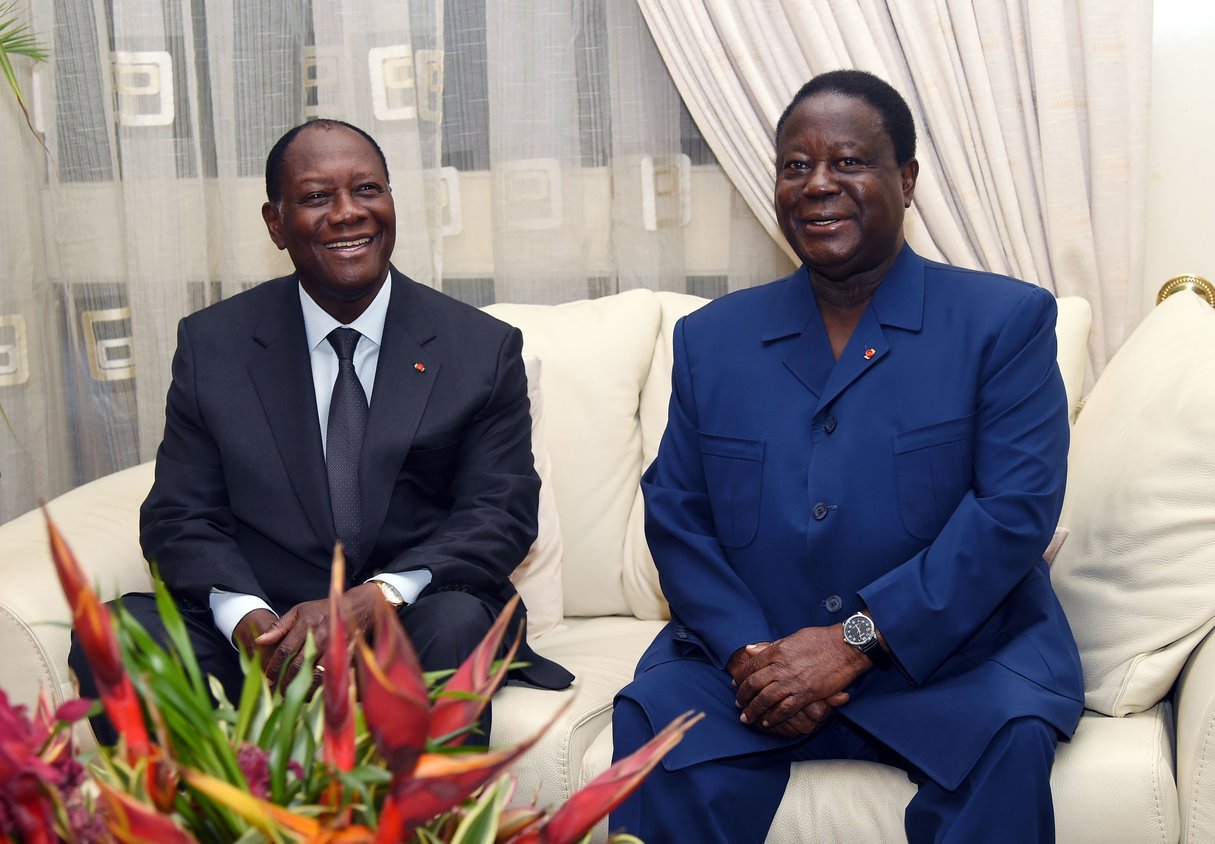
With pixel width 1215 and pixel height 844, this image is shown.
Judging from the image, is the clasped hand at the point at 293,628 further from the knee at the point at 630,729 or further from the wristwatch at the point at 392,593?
the knee at the point at 630,729

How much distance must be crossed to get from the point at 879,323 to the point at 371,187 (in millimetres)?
894

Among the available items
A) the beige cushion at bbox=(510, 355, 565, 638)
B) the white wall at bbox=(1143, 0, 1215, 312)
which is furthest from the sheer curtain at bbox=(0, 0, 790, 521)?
the white wall at bbox=(1143, 0, 1215, 312)

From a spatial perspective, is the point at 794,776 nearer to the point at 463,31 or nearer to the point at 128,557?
the point at 128,557

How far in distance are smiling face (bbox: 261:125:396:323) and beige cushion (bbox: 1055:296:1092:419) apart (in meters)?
1.22

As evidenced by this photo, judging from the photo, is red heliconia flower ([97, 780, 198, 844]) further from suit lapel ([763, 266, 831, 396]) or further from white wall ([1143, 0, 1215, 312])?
white wall ([1143, 0, 1215, 312])

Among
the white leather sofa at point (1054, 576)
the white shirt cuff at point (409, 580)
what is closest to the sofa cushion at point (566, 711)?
the white leather sofa at point (1054, 576)

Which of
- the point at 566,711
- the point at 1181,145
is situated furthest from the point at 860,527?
the point at 1181,145

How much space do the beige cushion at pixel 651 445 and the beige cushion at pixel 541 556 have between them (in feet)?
0.49

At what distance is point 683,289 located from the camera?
288 cm

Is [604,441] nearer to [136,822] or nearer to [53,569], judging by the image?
[53,569]

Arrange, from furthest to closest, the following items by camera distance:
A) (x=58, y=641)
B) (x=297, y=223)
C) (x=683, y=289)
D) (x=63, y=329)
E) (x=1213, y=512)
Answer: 1. (x=63, y=329)
2. (x=683, y=289)
3. (x=297, y=223)
4. (x=58, y=641)
5. (x=1213, y=512)

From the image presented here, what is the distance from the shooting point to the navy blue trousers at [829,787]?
161 cm

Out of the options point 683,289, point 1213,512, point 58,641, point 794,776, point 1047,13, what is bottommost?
point 794,776

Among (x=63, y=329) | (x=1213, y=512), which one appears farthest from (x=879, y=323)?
(x=63, y=329)
